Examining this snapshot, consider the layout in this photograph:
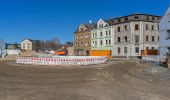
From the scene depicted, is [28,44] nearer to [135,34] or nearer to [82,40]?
[82,40]

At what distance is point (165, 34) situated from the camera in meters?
40.8

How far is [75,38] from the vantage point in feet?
266

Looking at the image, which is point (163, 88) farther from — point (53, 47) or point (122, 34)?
point (53, 47)

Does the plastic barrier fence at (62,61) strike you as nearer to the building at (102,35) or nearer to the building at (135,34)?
the building at (135,34)

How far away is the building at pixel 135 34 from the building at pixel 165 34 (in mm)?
13040

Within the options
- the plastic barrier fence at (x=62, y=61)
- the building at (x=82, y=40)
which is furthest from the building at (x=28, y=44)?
the plastic barrier fence at (x=62, y=61)

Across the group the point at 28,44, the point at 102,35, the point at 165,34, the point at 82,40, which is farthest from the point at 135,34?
the point at 28,44

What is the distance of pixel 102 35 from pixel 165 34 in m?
27.2

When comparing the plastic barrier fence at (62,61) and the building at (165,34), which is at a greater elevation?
the building at (165,34)

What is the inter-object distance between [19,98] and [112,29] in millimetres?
53035

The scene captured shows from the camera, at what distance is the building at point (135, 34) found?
54969 mm

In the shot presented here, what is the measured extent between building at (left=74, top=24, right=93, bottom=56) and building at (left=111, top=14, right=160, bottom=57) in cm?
1560

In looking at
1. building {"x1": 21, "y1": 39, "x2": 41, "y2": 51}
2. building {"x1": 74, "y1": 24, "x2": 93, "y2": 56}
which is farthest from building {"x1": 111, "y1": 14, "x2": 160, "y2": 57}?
building {"x1": 21, "y1": 39, "x2": 41, "y2": 51}

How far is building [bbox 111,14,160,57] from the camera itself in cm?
5497
